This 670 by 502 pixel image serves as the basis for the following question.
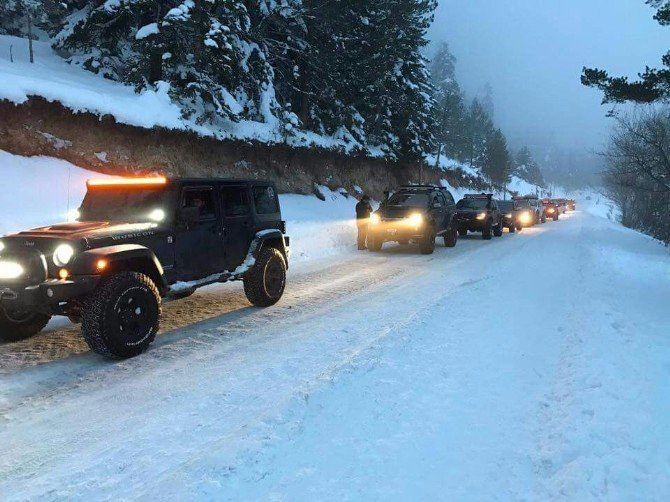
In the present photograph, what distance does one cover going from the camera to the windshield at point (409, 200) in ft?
49.1

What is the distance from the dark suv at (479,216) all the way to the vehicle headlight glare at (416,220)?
17.6ft

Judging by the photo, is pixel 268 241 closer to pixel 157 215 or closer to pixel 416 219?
pixel 157 215

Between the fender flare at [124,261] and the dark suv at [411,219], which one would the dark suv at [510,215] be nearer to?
the dark suv at [411,219]

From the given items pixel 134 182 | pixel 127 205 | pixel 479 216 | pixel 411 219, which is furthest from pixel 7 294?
pixel 479 216

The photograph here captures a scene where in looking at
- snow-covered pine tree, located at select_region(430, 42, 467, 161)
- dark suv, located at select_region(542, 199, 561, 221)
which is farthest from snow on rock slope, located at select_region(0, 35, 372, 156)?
snow-covered pine tree, located at select_region(430, 42, 467, 161)

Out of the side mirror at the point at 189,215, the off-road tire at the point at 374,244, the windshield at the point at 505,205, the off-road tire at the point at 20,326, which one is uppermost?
the windshield at the point at 505,205

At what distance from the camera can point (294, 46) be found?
2519 cm

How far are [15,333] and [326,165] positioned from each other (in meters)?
23.6

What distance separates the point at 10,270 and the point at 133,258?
125cm

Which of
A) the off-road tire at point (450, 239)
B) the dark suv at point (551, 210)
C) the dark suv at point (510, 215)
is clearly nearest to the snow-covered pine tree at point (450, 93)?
the dark suv at point (551, 210)

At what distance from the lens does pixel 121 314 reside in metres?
5.24

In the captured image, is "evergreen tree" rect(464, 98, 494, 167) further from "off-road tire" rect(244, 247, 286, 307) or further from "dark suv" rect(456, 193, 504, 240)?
"off-road tire" rect(244, 247, 286, 307)

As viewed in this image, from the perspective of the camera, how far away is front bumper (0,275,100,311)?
194 inches

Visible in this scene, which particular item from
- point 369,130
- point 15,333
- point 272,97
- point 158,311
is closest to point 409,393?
point 158,311
